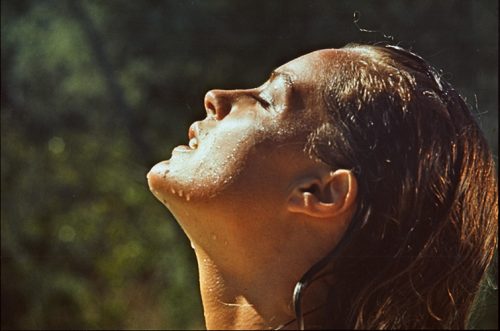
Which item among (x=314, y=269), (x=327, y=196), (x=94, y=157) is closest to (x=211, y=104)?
(x=327, y=196)

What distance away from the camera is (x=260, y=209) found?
210 centimetres

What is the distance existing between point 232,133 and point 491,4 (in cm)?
315

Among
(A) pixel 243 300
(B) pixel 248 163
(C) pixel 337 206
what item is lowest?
(A) pixel 243 300

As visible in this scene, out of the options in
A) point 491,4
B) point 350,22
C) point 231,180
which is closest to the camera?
point 231,180

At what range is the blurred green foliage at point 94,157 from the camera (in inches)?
208

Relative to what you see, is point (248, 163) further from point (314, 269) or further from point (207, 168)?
point (314, 269)

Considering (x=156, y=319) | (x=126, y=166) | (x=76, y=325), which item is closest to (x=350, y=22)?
(x=126, y=166)

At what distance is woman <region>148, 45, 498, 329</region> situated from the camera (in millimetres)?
2104

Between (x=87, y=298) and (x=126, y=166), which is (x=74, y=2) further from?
(x=87, y=298)

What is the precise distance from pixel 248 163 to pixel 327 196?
19cm

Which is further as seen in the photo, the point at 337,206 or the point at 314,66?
the point at 314,66

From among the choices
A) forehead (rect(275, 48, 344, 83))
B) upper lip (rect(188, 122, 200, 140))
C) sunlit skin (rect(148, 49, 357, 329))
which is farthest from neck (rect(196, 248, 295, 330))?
forehead (rect(275, 48, 344, 83))

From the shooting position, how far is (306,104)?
2.21 metres

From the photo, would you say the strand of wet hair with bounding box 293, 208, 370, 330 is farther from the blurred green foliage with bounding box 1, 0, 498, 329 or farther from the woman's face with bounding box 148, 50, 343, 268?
the blurred green foliage with bounding box 1, 0, 498, 329
